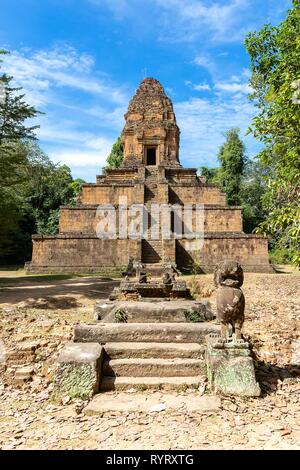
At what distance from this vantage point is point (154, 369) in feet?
14.7

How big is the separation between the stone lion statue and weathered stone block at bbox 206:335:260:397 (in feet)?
0.54

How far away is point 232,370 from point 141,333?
1.51m

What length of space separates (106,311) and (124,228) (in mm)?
12958

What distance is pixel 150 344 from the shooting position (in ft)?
15.9

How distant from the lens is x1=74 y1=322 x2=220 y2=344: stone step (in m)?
4.98

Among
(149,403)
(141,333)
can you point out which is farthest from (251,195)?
(149,403)

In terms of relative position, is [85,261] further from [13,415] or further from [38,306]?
[13,415]

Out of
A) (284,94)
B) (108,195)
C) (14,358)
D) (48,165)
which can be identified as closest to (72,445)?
(14,358)

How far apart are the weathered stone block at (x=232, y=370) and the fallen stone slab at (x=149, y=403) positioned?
20cm

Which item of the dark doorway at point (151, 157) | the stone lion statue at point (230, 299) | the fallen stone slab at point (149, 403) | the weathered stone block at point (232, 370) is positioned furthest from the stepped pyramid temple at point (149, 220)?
the fallen stone slab at point (149, 403)

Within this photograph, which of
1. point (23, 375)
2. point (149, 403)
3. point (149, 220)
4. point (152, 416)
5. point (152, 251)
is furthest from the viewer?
point (149, 220)

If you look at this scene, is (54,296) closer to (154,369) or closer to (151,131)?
(154,369)

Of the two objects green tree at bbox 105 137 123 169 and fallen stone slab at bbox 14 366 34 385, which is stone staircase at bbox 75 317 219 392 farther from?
green tree at bbox 105 137 123 169

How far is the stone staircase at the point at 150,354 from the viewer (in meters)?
4.31
